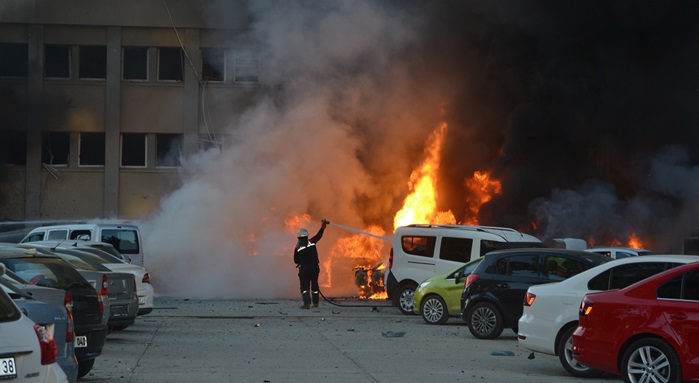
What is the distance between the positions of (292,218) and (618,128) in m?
10.4

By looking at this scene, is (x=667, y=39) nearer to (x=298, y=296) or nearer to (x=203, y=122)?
(x=298, y=296)

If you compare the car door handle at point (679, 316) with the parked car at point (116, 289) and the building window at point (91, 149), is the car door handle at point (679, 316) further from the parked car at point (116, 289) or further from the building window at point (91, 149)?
the building window at point (91, 149)

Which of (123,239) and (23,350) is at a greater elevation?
(123,239)

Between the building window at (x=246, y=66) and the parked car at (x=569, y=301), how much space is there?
23.6m

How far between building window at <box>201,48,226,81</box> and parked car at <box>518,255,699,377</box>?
88.5ft

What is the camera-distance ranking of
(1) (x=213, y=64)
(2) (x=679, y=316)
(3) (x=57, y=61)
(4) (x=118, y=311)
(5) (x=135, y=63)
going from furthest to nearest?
(5) (x=135, y=63), (3) (x=57, y=61), (1) (x=213, y=64), (4) (x=118, y=311), (2) (x=679, y=316)

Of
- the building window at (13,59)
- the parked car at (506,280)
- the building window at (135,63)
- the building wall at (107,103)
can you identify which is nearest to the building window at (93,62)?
the building wall at (107,103)

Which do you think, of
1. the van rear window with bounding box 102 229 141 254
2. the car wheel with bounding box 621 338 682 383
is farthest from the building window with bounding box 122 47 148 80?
the car wheel with bounding box 621 338 682 383

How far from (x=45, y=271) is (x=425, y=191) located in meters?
20.4

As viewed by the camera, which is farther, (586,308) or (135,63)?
(135,63)

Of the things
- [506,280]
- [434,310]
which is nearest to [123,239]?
[434,310]

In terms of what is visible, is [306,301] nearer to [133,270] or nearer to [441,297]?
[441,297]

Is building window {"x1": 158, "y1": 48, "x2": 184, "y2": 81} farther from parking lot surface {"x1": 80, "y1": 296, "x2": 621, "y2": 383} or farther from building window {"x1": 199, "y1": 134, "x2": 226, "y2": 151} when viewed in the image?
parking lot surface {"x1": 80, "y1": 296, "x2": 621, "y2": 383}

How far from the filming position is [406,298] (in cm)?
2258
